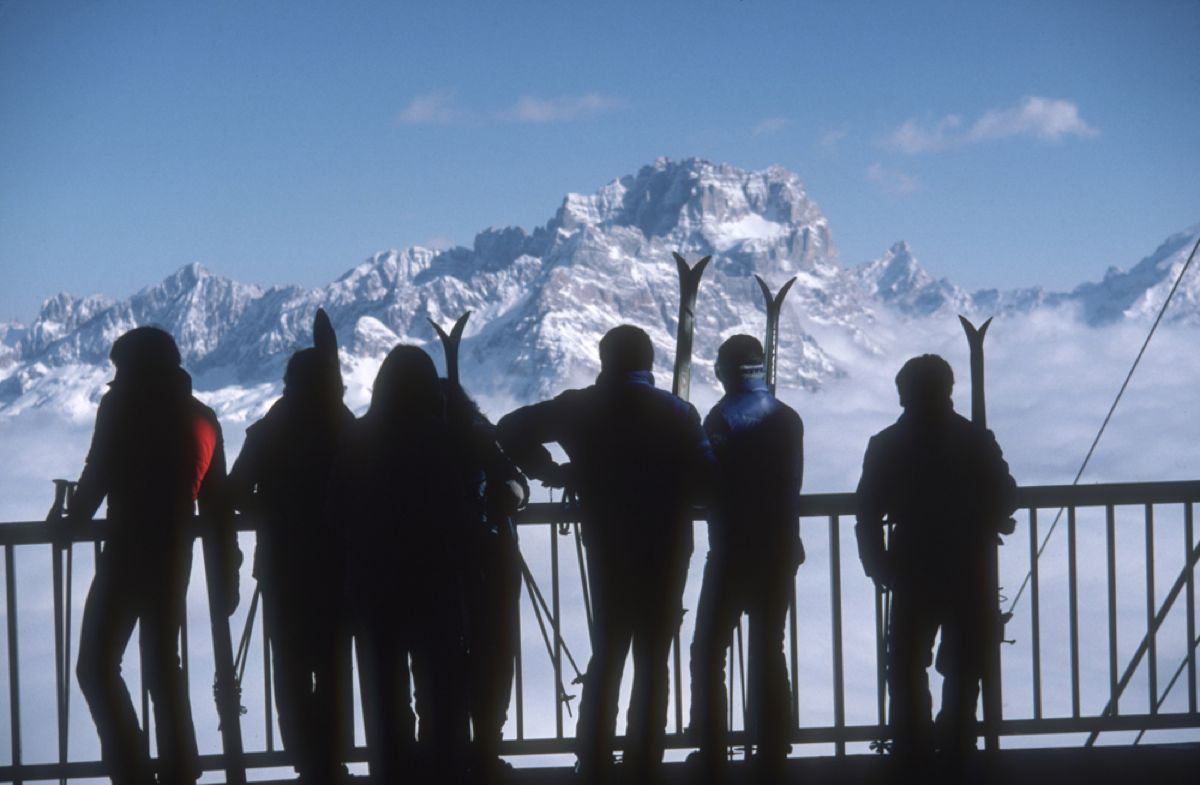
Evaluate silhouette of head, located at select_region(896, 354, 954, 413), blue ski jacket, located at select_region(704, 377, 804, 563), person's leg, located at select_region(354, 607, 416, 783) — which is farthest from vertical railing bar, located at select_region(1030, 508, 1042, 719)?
person's leg, located at select_region(354, 607, 416, 783)

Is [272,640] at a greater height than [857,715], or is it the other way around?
[272,640]

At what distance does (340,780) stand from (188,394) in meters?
1.53

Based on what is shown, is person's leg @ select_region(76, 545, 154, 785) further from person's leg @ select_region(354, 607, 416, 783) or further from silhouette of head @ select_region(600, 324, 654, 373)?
silhouette of head @ select_region(600, 324, 654, 373)

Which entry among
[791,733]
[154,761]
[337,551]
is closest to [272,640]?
[337,551]

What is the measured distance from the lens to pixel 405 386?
338 centimetres

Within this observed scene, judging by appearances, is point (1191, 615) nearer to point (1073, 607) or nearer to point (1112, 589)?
point (1112, 589)

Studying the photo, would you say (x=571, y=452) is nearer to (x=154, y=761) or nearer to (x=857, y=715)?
(x=154, y=761)

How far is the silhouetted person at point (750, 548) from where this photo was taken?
12.2ft

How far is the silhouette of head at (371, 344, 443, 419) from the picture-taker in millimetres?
3375

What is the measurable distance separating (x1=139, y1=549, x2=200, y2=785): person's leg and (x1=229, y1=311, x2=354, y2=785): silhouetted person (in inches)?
11.8

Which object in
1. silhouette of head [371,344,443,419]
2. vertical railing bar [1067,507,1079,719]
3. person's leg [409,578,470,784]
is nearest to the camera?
silhouette of head [371,344,443,419]

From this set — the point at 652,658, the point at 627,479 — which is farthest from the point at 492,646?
the point at 627,479

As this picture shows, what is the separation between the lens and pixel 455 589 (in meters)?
3.54

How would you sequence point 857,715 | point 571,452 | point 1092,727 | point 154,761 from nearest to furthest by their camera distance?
1. point 571,452
2. point 154,761
3. point 1092,727
4. point 857,715
